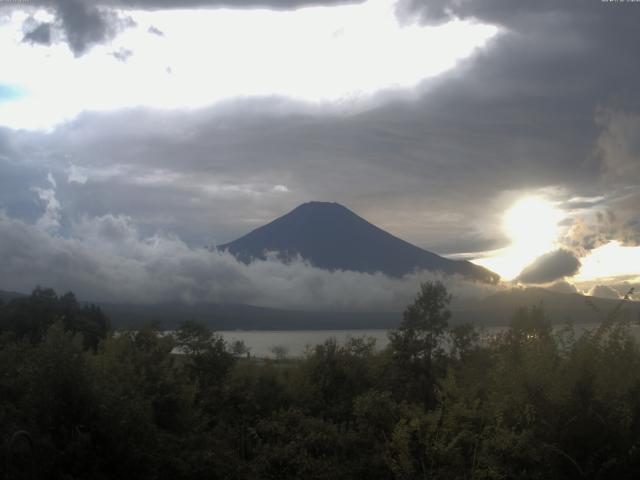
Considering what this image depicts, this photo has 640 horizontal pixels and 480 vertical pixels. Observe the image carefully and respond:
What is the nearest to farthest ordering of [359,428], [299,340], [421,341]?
[359,428] < [421,341] < [299,340]

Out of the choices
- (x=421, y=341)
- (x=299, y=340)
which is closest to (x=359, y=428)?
(x=421, y=341)

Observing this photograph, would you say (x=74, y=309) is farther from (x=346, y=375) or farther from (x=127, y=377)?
(x=127, y=377)

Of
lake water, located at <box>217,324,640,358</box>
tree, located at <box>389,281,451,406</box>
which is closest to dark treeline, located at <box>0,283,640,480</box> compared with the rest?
lake water, located at <box>217,324,640,358</box>

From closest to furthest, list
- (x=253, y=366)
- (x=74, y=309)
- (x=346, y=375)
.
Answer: (x=346, y=375), (x=253, y=366), (x=74, y=309)

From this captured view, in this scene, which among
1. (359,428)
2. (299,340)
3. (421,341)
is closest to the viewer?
(359,428)

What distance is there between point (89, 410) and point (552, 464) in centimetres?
1006

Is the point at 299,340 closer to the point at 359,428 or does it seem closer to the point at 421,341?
the point at 421,341

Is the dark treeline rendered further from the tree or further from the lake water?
the tree

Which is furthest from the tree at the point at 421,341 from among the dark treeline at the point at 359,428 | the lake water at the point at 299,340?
the dark treeline at the point at 359,428

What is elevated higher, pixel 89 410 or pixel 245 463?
pixel 89 410

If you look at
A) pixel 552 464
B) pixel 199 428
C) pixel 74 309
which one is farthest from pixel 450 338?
pixel 74 309

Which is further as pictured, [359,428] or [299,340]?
[299,340]

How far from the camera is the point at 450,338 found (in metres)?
44.1

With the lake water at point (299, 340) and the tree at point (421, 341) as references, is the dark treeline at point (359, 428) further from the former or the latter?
the tree at point (421, 341)
